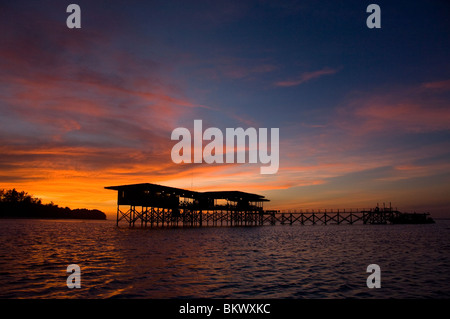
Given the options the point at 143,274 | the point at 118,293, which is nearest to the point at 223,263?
the point at 143,274

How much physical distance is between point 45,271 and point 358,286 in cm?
1585

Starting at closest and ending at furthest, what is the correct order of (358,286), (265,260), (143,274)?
(358,286), (143,274), (265,260)

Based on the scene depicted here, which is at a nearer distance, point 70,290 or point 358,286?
point 70,290

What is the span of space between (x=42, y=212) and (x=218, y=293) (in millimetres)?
196257

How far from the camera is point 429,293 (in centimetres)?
1407

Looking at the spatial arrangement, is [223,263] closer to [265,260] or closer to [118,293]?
[265,260]

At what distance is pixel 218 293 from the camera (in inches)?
521

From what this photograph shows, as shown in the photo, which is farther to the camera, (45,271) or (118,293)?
(45,271)
